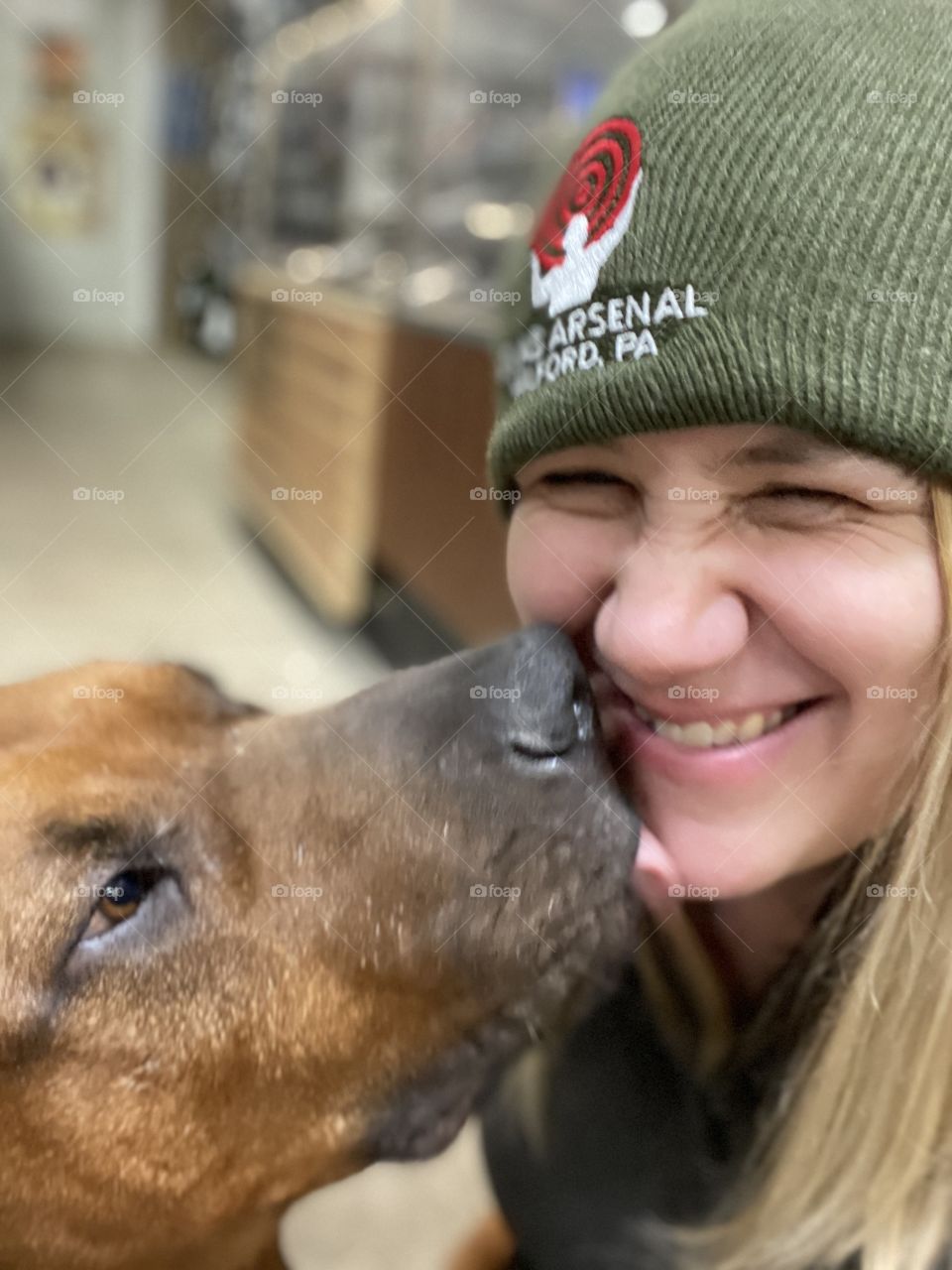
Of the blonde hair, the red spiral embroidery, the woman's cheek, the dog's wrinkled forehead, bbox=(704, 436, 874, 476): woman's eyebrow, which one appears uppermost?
the red spiral embroidery

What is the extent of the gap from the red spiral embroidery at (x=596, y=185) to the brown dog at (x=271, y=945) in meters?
0.32

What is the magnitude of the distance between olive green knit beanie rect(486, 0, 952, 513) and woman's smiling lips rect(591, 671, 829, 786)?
0.22m

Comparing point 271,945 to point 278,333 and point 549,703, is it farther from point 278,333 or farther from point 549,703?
point 278,333

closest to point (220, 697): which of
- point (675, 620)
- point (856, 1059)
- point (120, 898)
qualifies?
point (120, 898)

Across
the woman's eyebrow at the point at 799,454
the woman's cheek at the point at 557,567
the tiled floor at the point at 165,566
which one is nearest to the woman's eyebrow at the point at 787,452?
the woman's eyebrow at the point at 799,454

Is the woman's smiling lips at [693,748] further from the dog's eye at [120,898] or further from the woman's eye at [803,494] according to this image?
the dog's eye at [120,898]

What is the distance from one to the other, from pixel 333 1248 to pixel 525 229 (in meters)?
1.18

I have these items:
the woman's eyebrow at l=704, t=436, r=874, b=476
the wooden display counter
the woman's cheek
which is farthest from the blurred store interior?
the woman's eyebrow at l=704, t=436, r=874, b=476

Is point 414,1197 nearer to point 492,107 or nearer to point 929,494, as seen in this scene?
point 929,494

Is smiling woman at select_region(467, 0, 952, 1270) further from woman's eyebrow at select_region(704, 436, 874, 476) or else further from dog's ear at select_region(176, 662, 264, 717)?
dog's ear at select_region(176, 662, 264, 717)

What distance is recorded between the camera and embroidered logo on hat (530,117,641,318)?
2.28 ft

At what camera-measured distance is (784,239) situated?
63 centimetres

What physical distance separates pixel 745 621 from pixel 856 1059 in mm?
475

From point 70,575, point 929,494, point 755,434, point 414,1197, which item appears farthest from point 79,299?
point 414,1197
